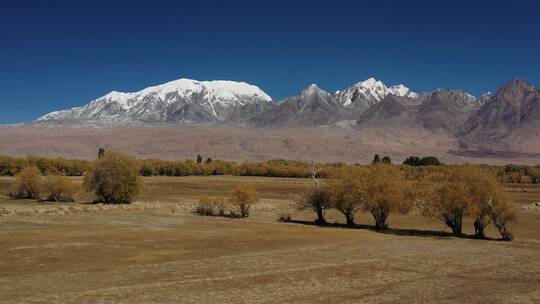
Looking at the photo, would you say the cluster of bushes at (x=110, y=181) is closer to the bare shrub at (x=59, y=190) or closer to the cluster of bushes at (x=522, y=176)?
the bare shrub at (x=59, y=190)

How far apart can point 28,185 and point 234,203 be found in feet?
140

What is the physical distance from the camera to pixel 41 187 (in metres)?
100

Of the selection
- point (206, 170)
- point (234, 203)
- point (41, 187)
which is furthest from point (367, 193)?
point (206, 170)

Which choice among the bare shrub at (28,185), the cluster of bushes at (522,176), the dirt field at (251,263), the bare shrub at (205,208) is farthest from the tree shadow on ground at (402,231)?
the cluster of bushes at (522,176)

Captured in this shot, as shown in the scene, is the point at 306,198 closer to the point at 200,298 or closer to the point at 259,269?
the point at 259,269

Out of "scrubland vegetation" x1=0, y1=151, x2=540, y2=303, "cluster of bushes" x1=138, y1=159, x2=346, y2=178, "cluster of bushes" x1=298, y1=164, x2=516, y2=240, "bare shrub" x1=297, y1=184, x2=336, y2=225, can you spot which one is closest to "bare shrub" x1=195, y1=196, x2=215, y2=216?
"scrubland vegetation" x1=0, y1=151, x2=540, y2=303

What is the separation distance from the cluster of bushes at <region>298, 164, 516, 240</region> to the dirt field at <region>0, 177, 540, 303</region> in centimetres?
236

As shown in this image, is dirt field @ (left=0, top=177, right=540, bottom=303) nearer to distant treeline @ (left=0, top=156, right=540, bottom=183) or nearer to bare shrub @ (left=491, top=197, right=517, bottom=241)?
bare shrub @ (left=491, top=197, right=517, bottom=241)

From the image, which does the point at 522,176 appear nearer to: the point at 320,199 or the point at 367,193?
the point at 320,199

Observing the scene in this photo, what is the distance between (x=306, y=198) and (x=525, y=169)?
13882 cm

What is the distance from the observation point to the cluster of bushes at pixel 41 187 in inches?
3814

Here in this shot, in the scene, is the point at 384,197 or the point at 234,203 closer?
the point at 384,197

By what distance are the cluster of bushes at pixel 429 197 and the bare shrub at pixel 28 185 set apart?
49.6 m

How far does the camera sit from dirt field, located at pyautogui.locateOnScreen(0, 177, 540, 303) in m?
26.8
